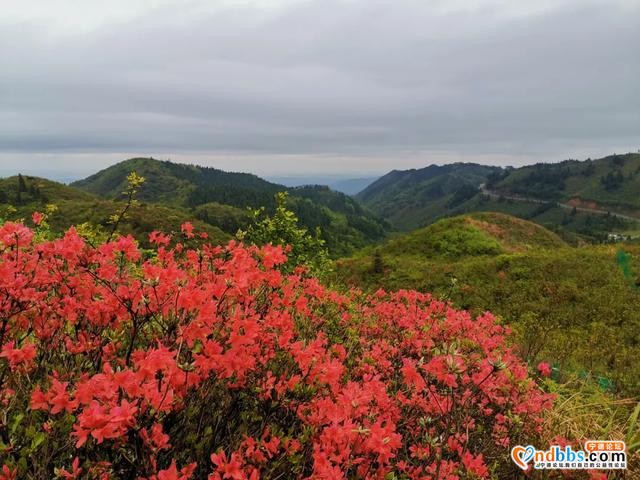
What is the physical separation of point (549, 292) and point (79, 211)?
90939 millimetres

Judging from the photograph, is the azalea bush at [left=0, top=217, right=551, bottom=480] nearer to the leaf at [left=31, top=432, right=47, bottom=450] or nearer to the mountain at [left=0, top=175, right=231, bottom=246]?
the leaf at [left=31, top=432, right=47, bottom=450]

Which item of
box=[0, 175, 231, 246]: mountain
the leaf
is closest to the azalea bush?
the leaf

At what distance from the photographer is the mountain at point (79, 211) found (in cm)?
7096

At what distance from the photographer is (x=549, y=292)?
19.8 metres

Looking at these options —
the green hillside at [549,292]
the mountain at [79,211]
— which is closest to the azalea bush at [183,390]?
the green hillside at [549,292]

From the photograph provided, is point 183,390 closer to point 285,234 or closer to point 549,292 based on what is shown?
point 285,234

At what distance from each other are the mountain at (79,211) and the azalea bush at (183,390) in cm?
4847

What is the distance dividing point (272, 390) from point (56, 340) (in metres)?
2.00

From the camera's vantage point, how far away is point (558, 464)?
462cm

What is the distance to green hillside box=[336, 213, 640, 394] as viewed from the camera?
12.1 m

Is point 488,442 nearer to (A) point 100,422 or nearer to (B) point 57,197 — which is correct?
(A) point 100,422

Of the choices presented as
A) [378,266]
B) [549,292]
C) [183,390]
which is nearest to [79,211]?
[378,266]

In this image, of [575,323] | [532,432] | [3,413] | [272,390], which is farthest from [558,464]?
[575,323]

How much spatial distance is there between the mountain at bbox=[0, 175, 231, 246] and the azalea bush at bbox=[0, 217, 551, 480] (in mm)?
48473
